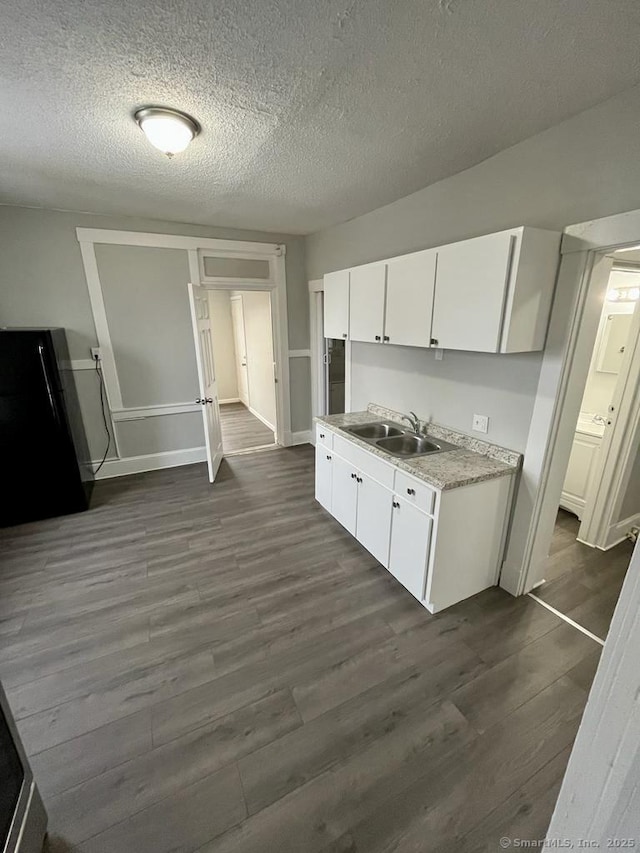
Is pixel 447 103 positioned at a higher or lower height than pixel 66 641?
higher

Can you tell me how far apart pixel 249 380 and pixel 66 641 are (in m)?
5.18

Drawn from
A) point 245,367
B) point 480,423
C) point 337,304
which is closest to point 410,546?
point 480,423

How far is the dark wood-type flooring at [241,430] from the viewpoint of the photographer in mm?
5161

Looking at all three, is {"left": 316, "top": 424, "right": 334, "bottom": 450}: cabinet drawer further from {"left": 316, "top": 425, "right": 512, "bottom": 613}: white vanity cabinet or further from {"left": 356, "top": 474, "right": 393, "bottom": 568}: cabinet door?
{"left": 356, "top": 474, "right": 393, "bottom": 568}: cabinet door

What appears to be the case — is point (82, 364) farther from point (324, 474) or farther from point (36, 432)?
point (324, 474)

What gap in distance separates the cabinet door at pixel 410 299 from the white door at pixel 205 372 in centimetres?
192

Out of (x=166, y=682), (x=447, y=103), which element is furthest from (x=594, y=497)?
(x=166, y=682)

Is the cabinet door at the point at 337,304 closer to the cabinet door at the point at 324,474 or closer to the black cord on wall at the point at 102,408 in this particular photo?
the cabinet door at the point at 324,474

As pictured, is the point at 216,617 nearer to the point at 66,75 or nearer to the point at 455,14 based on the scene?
the point at 66,75

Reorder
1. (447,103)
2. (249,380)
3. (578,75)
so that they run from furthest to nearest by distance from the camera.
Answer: (249,380), (447,103), (578,75)

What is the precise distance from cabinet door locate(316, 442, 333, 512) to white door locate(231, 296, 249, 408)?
4059mm

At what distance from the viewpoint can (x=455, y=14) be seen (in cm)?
116

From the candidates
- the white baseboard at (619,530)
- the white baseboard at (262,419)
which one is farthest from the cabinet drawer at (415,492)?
the white baseboard at (262,419)

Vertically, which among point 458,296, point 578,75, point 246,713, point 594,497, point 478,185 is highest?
point 578,75
